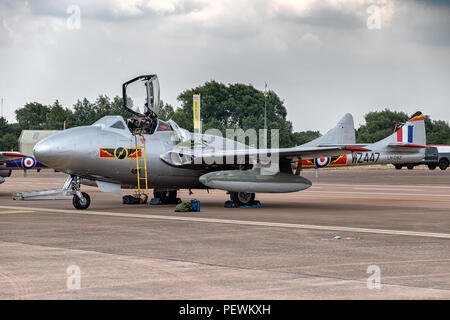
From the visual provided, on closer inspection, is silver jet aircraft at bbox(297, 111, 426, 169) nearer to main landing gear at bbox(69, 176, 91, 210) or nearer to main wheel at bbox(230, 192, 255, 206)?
main wheel at bbox(230, 192, 255, 206)

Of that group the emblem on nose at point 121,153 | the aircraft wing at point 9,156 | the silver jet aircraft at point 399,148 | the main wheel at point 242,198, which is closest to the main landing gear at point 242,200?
the main wheel at point 242,198

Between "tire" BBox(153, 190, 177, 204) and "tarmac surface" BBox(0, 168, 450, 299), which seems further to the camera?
"tire" BBox(153, 190, 177, 204)

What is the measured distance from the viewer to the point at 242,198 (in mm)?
19641

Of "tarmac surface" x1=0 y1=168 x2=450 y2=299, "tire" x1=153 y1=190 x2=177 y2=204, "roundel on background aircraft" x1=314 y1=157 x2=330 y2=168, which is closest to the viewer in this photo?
"tarmac surface" x1=0 y1=168 x2=450 y2=299

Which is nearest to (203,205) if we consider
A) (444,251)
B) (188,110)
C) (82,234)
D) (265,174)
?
(265,174)

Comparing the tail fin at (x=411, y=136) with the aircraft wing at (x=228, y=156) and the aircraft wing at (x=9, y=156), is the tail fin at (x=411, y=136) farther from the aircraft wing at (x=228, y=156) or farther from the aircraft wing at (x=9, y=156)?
the aircraft wing at (x=9, y=156)

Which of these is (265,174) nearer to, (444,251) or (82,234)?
(82,234)

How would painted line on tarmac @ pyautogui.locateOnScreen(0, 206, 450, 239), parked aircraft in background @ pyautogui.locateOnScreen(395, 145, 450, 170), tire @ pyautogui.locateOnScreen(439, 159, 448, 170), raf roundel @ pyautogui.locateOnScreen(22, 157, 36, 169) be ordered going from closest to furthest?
painted line on tarmac @ pyautogui.locateOnScreen(0, 206, 450, 239)
raf roundel @ pyautogui.locateOnScreen(22, 157, 36, 169)
parked aircraft in background @ pyautogui.locateOnScreen(395, 145, 450, 170)
tire @ pyautogui.locateOnScreen(439, 159, 448, 170)

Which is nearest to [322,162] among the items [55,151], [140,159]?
[140,159]

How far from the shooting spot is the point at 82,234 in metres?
11.9

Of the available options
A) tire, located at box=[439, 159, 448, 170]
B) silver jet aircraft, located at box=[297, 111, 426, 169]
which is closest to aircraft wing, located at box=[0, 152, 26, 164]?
silver jet aircraft, located at box=[297, 111, 426, 169]

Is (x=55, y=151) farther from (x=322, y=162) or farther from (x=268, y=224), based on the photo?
(x=322, y=162)

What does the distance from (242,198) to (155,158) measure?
294 cm

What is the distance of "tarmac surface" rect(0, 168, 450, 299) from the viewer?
6.64 m
